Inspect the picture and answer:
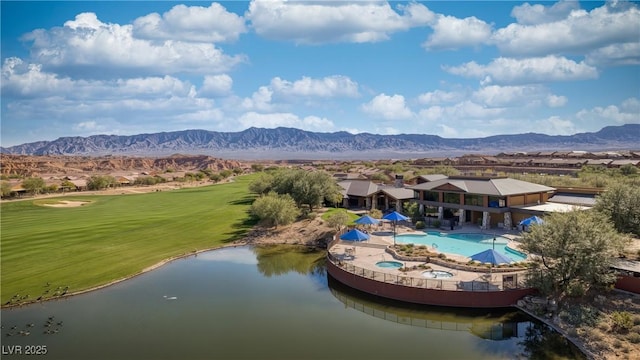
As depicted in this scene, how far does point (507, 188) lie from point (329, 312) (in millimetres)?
29088

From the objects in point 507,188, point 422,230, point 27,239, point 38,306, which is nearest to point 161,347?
point 38,306

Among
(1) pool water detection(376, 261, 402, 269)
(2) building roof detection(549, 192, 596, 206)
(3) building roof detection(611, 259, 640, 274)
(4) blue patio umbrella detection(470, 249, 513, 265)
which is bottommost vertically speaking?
(1) pool water detection(376, 261, 402, 269)

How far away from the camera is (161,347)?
2564 centimetres

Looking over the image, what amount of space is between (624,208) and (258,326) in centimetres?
3145

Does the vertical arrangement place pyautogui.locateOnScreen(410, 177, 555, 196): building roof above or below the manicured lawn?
above

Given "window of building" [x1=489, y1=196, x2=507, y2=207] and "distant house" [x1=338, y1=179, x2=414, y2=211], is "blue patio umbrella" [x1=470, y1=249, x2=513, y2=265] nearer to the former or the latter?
"window of building" [x1=489, y1=196, x2=507, y2=207]

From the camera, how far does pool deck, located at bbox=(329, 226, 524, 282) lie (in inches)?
1278

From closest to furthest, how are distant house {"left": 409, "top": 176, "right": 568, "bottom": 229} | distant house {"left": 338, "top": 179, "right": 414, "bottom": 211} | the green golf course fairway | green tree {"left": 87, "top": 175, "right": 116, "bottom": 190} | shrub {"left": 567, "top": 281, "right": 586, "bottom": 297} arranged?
shrub {"left": 567, "top": 281, "right": 586, "bottom": 297}
the green golf course fairway
distant house {"left": 409, "top": 176, "right": 568, "bottom": 229}
distant house {"left": 338, "top": 179, "right": 414, "bottom": 211}
green tree {"left": 87, "top": 175, "right": 116, "bottom": 190}

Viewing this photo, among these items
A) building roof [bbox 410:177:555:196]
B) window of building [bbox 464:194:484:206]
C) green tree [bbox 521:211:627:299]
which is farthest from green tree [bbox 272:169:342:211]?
green tree [bbox 521:211:627:299]

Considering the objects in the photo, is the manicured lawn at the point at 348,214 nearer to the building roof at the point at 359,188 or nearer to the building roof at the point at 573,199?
the building roof at the point at 359,188

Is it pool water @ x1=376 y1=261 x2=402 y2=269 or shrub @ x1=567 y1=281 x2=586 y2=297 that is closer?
shrub @ x1=567 y1=281 x2=586 y2=297

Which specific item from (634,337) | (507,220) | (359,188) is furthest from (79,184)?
(634,337)

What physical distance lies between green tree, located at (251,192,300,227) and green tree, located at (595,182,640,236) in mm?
33233

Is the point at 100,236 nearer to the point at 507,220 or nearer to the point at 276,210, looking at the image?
the point at 276,210
